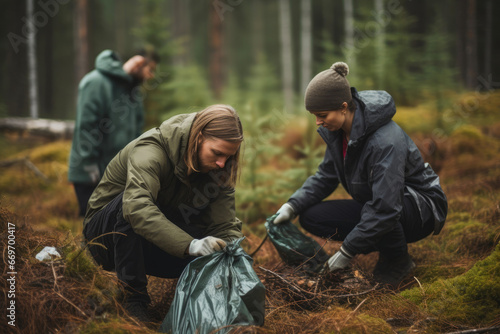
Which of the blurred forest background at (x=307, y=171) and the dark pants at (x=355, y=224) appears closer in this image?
the blurred forest background at (x=307, y=171)

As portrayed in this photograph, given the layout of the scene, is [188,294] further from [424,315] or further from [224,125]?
[424,315]

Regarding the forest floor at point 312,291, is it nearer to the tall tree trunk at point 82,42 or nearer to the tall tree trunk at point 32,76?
the tall tree trunk at point 82,42

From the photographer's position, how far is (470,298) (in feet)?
7.97

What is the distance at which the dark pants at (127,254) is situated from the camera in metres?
2.43

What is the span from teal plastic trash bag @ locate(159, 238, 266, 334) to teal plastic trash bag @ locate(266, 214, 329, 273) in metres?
0.80

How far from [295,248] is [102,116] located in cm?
280

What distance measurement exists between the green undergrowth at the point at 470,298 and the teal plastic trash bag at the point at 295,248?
75 cm

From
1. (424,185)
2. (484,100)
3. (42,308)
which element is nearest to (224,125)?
(42,308)

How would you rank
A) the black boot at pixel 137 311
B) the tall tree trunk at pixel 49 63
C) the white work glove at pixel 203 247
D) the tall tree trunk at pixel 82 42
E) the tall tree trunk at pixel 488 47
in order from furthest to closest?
the tall tree trunk at pixel 49 63 < the tall tree trunk at pixel 82 42 < the tall tree trunk at pixel 488 47 < the black boot at pixel 137 311 < the white work glove at pixel 203 247

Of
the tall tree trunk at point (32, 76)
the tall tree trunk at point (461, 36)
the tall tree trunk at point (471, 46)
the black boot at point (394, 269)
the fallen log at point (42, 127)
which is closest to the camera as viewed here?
the black boot at point (394, 269)

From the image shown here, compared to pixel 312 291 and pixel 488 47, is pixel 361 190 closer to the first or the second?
pixel 312 291

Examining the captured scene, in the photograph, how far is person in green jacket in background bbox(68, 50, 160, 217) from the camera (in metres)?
4.38

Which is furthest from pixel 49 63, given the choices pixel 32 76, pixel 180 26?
pixel 180 26

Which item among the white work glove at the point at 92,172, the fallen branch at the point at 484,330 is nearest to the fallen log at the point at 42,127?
the white work glove at the point at 92,172
